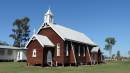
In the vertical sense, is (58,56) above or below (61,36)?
below

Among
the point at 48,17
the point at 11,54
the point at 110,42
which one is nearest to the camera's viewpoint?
the point at 48,17

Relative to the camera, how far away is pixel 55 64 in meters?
46.0

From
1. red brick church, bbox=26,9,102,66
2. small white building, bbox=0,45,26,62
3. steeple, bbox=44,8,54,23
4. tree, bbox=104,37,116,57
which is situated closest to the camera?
red brick church, bbox=26,9,102,66

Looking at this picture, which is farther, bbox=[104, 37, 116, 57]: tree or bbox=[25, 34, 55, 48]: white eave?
bbox=[104, 37, 116, 57]: tree

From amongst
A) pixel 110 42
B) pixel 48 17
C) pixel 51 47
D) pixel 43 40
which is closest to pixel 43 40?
pixel 43 40

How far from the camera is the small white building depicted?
65.7 m

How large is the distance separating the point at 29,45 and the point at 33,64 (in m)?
3.44

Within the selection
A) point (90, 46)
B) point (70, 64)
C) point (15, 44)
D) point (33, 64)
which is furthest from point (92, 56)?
point (15, 44)

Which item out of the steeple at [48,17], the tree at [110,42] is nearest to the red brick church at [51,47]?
the steeple at [48,17]

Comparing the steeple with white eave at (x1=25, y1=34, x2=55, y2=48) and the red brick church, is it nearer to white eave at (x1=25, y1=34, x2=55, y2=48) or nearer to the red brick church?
the red brick church

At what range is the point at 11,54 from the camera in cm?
6838

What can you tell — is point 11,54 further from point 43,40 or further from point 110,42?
point 110,42

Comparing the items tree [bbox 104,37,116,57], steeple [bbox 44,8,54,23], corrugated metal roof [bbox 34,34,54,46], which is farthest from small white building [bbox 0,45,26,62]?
tree [bbox 104,37,116,57]

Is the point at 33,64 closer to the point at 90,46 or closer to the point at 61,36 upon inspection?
the point at 61,36
